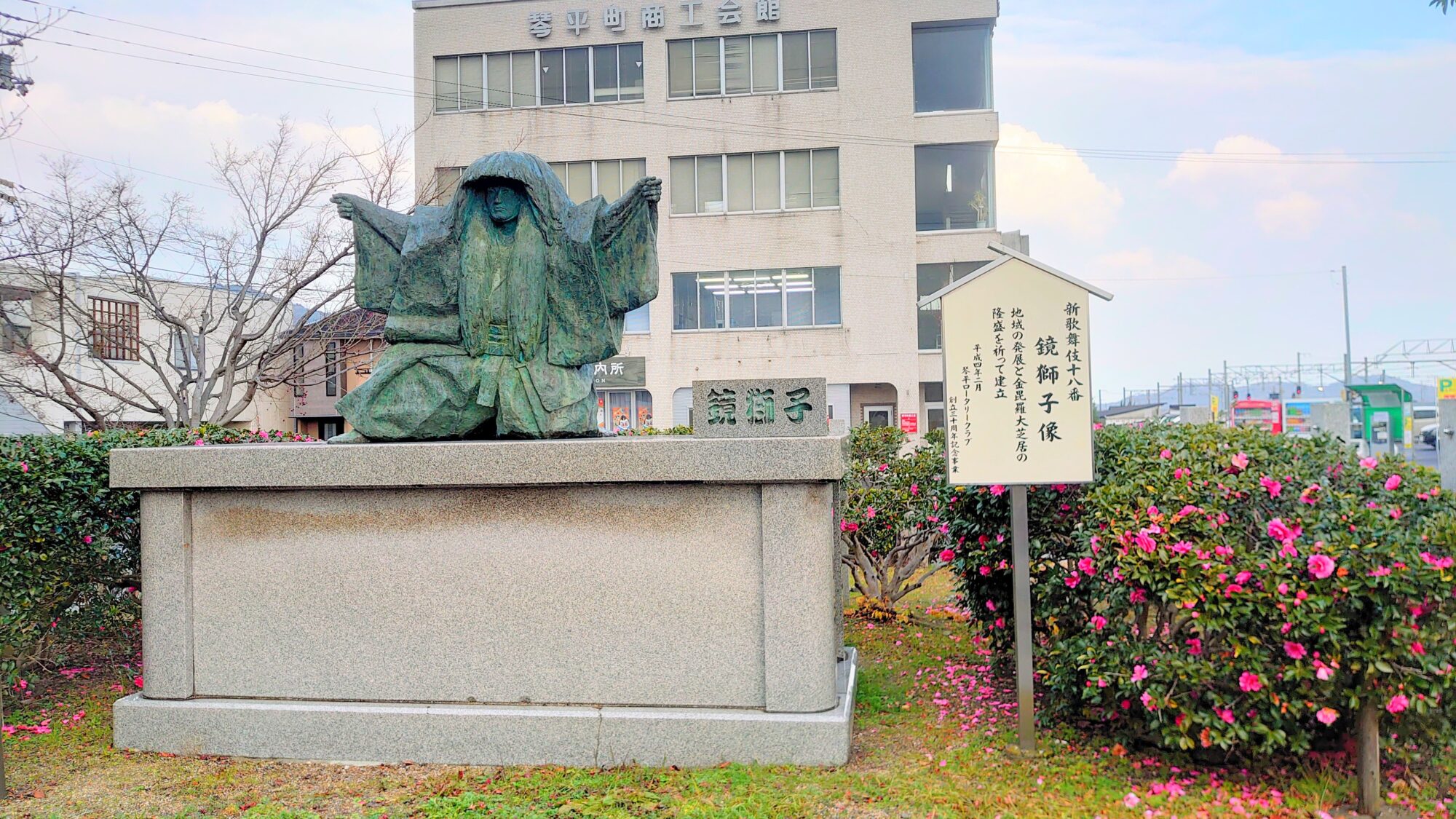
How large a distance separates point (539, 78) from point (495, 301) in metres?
17.0

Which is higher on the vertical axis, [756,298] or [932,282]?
[932,282]

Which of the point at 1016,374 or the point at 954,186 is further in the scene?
the point at 954,186

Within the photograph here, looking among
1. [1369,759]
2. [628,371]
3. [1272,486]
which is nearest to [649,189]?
[1272,486]

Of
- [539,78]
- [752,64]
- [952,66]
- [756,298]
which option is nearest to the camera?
[952,66]

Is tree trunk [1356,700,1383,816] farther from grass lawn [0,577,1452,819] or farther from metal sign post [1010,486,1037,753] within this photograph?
metal sign post [1010,486,1037,753]

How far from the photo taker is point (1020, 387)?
448 centimetres

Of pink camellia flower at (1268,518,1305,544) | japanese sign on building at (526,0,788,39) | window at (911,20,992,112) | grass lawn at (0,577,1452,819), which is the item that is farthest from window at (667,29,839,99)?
pink camellia flower at (1268,518,1305,544)

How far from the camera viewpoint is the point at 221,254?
36.5ft

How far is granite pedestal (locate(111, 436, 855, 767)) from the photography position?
14.9 ft

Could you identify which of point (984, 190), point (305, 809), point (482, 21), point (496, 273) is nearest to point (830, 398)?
point (984, 190)

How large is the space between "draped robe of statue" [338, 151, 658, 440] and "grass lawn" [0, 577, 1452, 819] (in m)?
1.72

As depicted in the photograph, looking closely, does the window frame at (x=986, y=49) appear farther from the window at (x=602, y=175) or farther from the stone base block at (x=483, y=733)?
the stone base block at (x=483, y=733)

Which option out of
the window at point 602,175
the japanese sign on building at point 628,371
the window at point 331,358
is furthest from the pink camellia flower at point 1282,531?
the window at point 602,175

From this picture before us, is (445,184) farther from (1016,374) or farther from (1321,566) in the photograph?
(1321,566)
